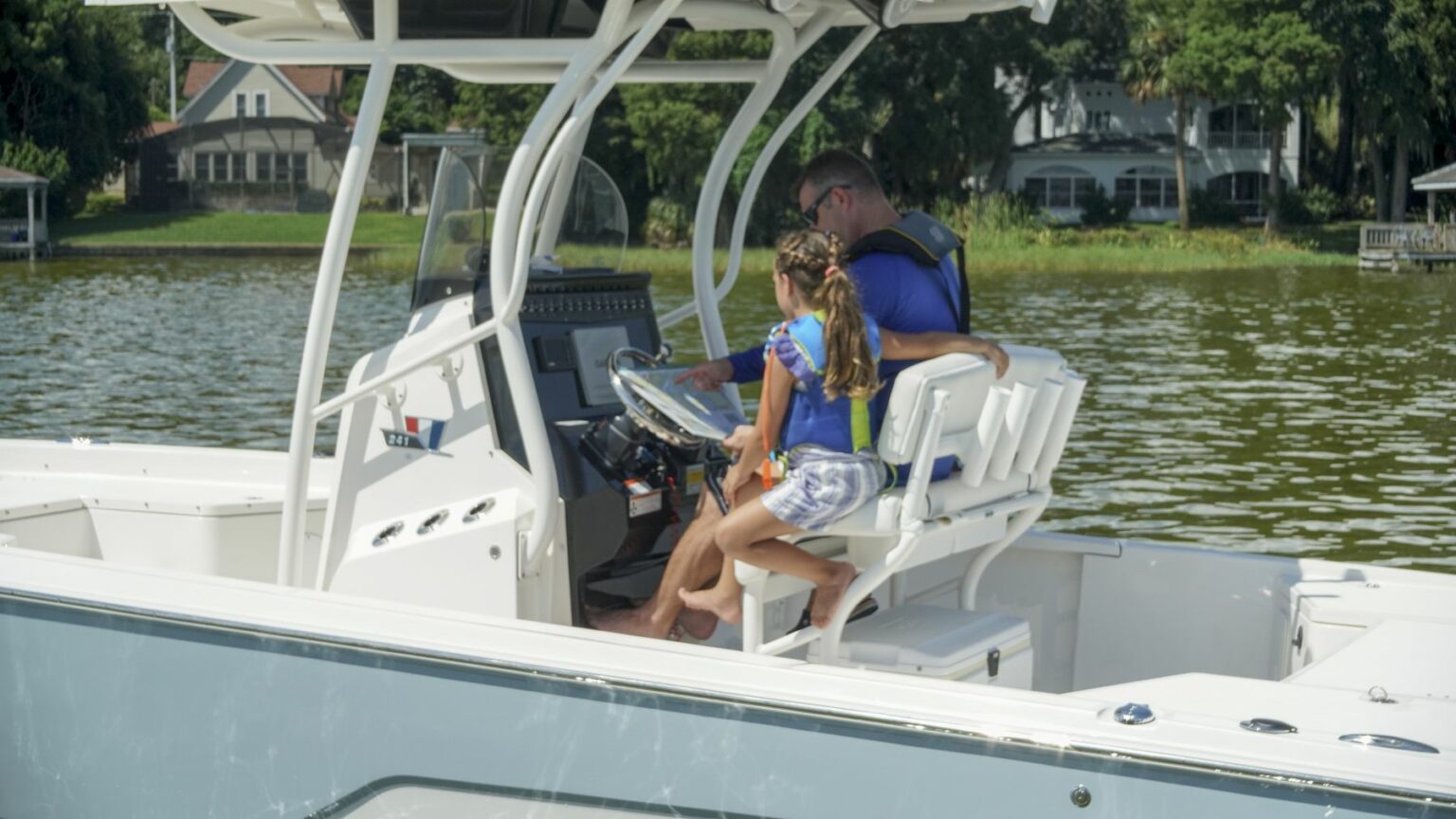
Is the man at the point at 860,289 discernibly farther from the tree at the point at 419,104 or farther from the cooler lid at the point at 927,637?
the tree at the point at 419,104

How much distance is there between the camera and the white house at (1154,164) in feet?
197

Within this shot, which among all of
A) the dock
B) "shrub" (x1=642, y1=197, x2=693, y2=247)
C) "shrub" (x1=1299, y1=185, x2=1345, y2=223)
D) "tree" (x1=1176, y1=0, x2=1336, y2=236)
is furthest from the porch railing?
"shrub" (x1=642, y1=197, x2=693, y2=247)

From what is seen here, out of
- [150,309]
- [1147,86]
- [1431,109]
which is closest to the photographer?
[150,309]

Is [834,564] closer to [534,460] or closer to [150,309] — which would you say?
[534,460]

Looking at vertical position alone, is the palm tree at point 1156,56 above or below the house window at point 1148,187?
above

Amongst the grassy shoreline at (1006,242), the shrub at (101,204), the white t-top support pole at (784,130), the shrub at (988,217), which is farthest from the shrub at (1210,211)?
the white t-top support pole at (784,130)

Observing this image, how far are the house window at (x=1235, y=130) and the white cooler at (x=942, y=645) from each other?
57145mm

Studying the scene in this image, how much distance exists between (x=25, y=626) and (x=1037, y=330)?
2210 cm

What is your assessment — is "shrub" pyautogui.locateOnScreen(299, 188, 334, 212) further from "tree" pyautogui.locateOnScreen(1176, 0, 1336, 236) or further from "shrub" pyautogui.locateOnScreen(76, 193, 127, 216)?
"tree" pyautogui.locateOnScreen(1176, 0, 1336, 236)

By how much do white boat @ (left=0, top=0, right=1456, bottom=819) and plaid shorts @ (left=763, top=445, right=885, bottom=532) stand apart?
6cm

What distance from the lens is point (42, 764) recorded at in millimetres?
4512

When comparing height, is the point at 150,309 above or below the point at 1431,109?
below

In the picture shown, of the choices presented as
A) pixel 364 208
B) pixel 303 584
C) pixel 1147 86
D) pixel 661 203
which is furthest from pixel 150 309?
pixel 1147 86

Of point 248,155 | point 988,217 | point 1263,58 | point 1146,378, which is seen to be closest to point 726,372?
point 1146,378
